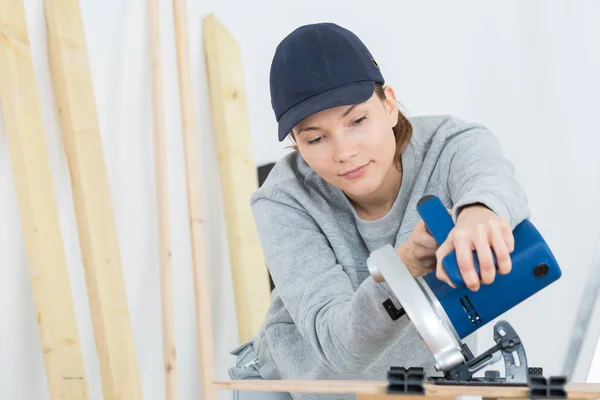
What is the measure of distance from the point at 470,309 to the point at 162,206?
1452mm

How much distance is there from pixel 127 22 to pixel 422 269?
5.24 ft

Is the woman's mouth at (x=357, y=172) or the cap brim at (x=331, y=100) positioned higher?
the cap brim at (x=331, y=100)

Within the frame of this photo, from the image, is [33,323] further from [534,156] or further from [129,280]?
[534,156]

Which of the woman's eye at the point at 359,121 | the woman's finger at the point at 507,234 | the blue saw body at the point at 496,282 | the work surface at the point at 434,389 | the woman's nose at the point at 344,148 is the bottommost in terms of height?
the work surface at the point at 434,389

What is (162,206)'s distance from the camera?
2318mm

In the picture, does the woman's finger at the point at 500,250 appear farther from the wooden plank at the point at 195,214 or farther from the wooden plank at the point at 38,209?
the wooden plank at the point at 195,214

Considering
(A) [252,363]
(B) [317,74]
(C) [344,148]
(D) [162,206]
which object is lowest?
(A) [252,363]

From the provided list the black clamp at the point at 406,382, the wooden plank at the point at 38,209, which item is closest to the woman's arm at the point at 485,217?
the black clamp at the point at 406,382

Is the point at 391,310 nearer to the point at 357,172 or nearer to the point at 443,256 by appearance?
the point at 443,256

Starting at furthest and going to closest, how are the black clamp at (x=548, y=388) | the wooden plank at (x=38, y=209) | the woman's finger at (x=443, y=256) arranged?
the wooden plank at (x=38, y=209) < the woman's finger at (x=443, y=256) < the black clamp at (x=548, y=388)

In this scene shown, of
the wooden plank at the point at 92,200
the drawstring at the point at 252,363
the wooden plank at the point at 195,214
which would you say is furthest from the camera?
the wooden plank at the point at 195,214

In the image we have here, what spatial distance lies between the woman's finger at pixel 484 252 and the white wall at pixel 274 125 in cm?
140

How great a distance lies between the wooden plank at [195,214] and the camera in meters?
2.38

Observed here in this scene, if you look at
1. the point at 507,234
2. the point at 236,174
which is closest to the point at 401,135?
the point at 507,234
